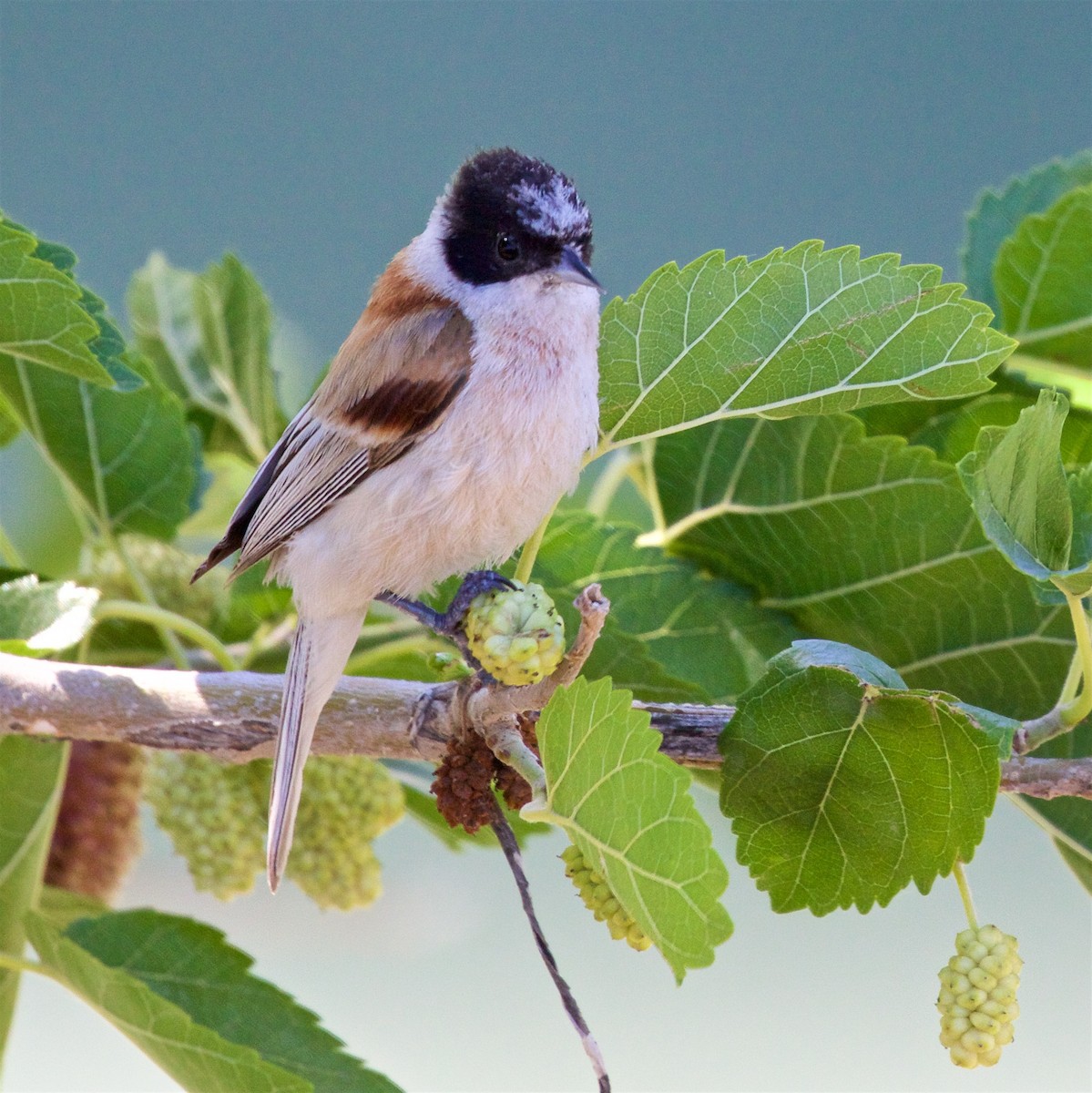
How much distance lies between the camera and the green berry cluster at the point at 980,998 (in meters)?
0.81

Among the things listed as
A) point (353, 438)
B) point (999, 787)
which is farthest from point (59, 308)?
point (999, 787)

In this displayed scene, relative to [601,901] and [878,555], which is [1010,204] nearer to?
[878,555]

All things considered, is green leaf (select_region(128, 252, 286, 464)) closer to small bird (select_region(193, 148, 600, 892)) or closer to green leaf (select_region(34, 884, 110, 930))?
small bird (select_region(193, 148, 600, 892))

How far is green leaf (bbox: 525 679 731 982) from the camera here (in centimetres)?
74

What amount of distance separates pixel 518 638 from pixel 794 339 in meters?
0.32

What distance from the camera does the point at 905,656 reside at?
3.95 feet

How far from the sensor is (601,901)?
83 cm

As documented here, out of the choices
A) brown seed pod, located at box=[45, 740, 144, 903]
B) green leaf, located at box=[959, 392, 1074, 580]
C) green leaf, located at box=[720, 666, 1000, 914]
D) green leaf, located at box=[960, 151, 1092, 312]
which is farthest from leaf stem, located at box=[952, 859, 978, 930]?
brown seed pod, located at box=[45, 740, 144, 903]

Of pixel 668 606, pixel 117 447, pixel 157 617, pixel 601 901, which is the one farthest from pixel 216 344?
pixel 601 901

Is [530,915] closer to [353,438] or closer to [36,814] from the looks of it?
[353,438]

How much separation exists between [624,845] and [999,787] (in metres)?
0.33

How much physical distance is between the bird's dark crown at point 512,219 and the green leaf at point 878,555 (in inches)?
9.1

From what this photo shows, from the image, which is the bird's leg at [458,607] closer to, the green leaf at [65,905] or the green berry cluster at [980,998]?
the green berry cluster at [980,998]

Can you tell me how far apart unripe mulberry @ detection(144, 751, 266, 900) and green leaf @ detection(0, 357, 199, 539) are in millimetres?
305
